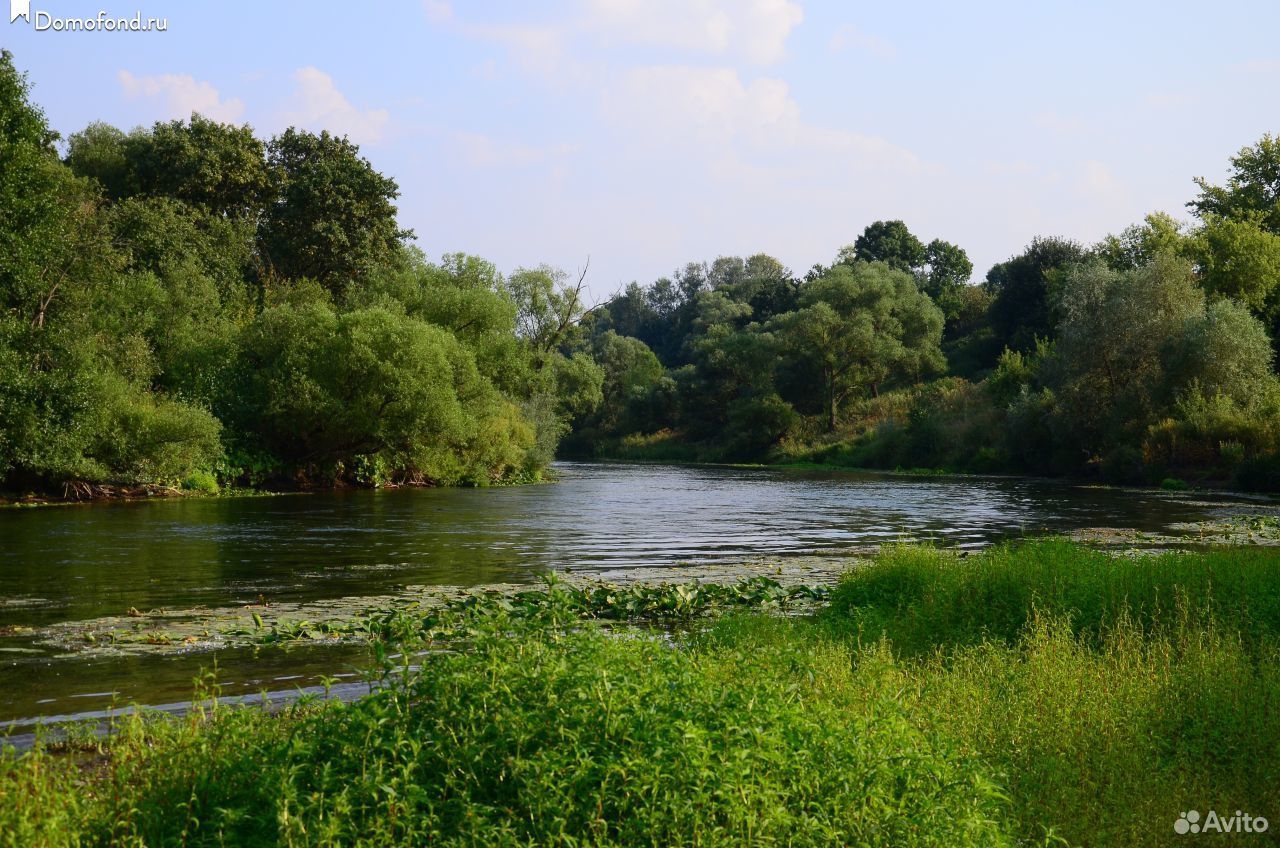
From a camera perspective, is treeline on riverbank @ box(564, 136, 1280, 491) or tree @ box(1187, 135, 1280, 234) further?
tree @ box(1187, 135, 1280, 234)

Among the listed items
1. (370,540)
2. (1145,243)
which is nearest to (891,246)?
(1145,243)

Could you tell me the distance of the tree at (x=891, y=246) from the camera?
116m

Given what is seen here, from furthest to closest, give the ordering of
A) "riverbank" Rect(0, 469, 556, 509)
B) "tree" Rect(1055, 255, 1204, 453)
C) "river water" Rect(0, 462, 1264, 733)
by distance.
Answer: "tree" Rect(1055, 255, 1204, 453)
"riverbank" Rect(0, 469, 556, 509)
"river water" Rect(0, 462, 1264, 733)

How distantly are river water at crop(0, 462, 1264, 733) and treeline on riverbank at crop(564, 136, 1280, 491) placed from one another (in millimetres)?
6057

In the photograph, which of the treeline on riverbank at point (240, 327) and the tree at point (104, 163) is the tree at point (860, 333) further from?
the tree at point (104, 163)

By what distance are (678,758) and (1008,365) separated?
205 feet

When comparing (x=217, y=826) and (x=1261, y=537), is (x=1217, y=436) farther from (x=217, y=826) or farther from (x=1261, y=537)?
(x=217, y=826)

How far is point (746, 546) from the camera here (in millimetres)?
23469

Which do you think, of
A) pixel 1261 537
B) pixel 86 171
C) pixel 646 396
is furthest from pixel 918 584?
pixel 646 396

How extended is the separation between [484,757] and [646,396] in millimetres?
91488

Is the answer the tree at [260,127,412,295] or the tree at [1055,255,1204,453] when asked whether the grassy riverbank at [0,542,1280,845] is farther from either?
the tree at [260,127,412,295]

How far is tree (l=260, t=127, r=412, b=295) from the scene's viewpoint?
58188mm

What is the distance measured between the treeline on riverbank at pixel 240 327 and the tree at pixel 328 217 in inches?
4.8
